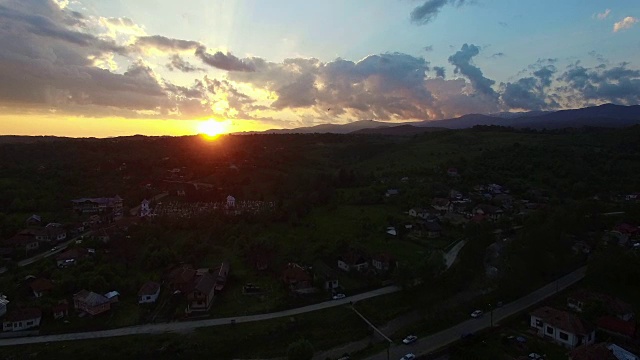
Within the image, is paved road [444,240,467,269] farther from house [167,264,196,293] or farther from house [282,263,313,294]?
house [167,264,196,293]

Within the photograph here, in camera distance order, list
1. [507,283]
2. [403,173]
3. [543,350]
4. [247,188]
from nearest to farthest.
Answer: [543,350] → [507,283] → [247,188] → [403,173]

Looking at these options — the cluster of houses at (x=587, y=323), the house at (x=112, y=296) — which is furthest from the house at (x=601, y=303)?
the house at (x=112, y=296)

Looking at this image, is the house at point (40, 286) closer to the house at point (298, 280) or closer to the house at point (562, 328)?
the house at point (298, 280)

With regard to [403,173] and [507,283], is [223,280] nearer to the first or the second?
[507,283]

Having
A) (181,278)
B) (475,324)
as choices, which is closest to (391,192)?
(475,324)

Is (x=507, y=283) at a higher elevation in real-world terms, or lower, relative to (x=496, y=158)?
lower

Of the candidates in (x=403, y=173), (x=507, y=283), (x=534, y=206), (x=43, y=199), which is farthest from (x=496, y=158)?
(x=43, y=199)
